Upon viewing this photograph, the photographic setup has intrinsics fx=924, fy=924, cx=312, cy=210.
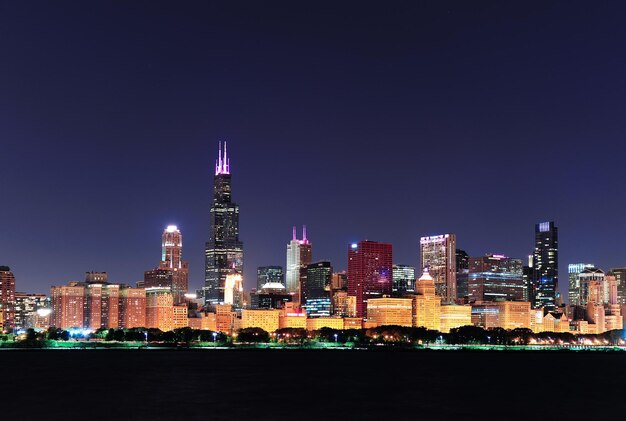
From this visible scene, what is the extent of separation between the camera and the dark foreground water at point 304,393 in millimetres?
85000

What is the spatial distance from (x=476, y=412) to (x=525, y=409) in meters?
6.44

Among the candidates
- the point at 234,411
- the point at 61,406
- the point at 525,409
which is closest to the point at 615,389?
the point at 525,409

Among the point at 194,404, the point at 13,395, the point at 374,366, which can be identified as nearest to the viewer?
the point at 194,404

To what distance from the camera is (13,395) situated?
9794 centimetres

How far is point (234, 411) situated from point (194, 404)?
7412 mm

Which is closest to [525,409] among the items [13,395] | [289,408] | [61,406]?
[289,408]

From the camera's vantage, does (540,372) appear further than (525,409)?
Yes

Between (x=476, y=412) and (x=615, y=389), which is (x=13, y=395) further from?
(x=615, y=389)

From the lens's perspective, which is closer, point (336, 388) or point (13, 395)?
point (13, 395)

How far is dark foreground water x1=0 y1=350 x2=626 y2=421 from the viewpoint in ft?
279

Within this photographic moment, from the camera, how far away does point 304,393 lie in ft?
345

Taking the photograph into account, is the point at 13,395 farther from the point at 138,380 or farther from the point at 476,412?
the point at 476,412

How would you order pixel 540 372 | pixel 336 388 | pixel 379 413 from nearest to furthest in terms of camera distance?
pixel 379 413, pixel 336 388, pixel 540 372

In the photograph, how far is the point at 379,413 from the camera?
85.6m
